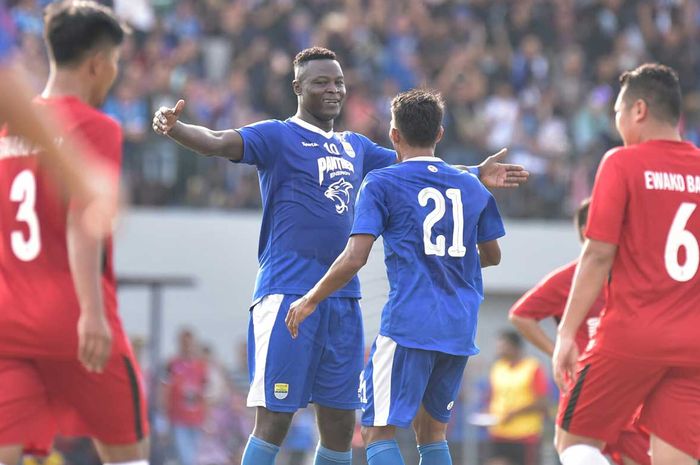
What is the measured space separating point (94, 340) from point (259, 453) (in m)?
2.41

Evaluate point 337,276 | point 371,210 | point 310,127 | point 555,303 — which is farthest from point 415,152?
point 555,303

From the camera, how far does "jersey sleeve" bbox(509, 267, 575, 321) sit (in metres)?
8.62

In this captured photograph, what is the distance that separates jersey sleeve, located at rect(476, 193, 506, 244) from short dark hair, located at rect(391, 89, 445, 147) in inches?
19.1

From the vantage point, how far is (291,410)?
792 cm

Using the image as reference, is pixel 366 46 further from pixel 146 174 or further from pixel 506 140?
pixel 146 174

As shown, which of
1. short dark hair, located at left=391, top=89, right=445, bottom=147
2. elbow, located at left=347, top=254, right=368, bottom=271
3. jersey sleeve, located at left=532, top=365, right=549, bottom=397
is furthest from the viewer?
jersey sleeve, located at left=532, top=365, right=549, bottom=397

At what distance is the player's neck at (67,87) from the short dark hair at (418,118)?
2.33 meters

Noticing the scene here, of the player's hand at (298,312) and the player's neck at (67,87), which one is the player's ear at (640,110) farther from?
the player's neck at (67,87)

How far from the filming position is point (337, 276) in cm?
738

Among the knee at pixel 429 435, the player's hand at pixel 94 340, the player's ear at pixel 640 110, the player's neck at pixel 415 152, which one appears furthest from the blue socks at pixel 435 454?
the player's hand at pixel 94 340

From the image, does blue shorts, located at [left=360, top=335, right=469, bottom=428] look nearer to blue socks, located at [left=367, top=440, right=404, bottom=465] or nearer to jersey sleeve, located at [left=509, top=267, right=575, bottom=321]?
blue socks, located at [left=367, top=440, right=404, bottom=465]

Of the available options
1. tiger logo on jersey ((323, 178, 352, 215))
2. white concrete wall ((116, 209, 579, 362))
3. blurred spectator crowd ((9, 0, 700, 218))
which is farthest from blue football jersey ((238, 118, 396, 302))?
white concrete wall ((116, 209, 579, 362))

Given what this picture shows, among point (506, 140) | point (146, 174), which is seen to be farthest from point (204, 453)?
point (506, 140)

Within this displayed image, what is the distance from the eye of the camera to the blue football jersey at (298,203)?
26.7 feet
